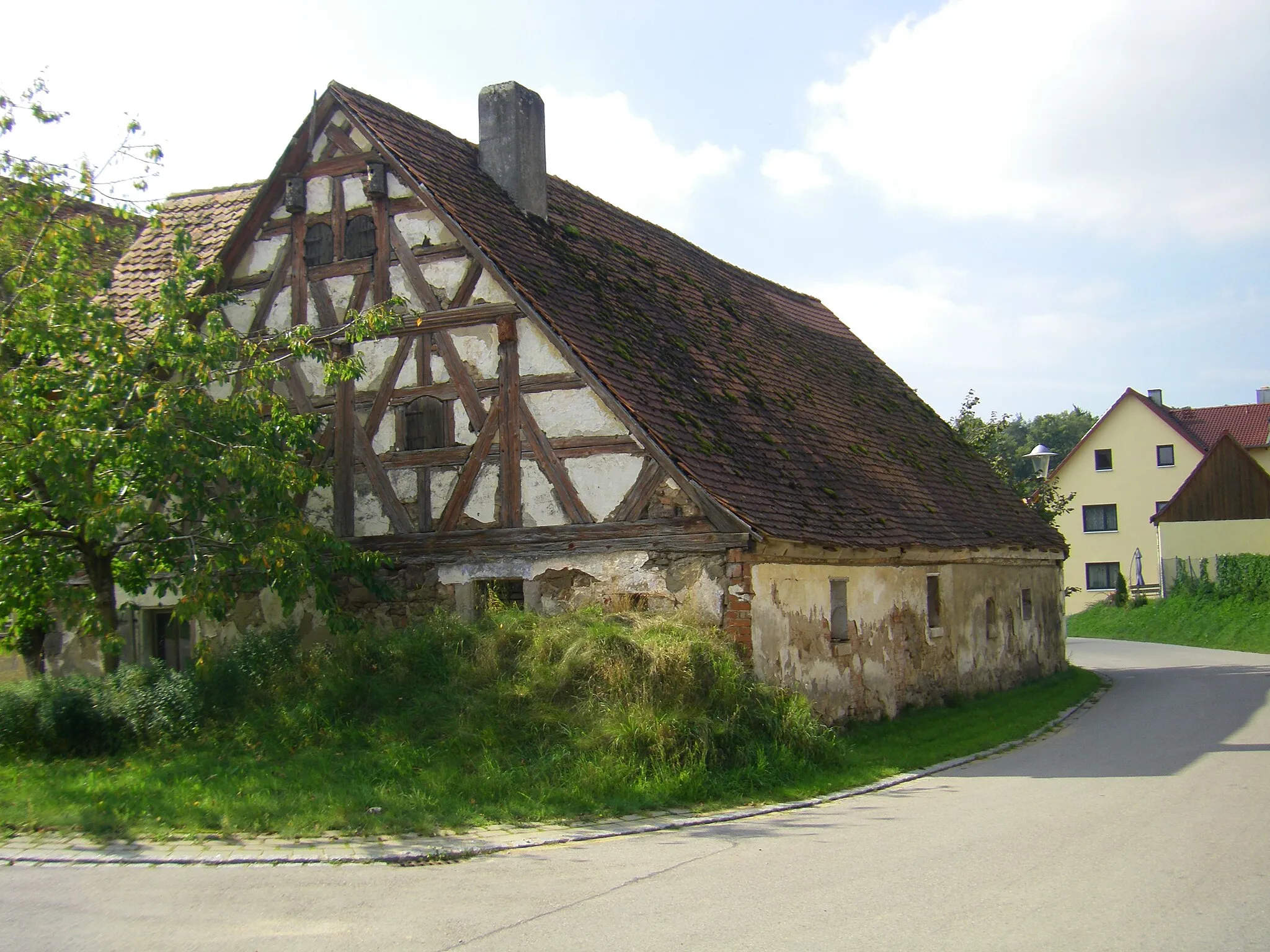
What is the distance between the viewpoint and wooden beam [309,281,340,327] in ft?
51.3

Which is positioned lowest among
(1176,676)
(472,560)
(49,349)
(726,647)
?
(1176,676)

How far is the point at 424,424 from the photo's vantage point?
49.4 ft

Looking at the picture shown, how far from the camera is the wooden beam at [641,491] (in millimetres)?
13461

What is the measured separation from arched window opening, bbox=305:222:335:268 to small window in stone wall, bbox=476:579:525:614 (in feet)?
16.4

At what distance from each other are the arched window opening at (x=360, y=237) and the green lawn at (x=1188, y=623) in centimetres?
2829

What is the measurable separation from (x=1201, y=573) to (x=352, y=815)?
3729cm

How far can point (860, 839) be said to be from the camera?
8.83 meters

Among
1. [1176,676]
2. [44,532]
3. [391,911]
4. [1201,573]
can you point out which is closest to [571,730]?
→ [391,911]

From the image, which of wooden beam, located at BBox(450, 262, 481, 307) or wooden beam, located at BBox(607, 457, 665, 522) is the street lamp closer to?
wooden beam, located at BBox(607, 457, 665, 522)

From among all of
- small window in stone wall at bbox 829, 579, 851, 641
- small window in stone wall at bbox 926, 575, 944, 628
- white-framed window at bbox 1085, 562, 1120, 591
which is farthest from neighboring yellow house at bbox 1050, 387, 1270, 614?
small window in stone wall at bbox 829, 579, 851, 641

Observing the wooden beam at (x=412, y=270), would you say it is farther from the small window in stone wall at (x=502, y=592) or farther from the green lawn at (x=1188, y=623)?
the green lawn at (x=1188, y=623)

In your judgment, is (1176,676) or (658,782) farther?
(1176,676)

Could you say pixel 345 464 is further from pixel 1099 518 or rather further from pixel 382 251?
pixel 1099 518

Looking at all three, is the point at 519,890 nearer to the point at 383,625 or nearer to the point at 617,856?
the point at 617,856
